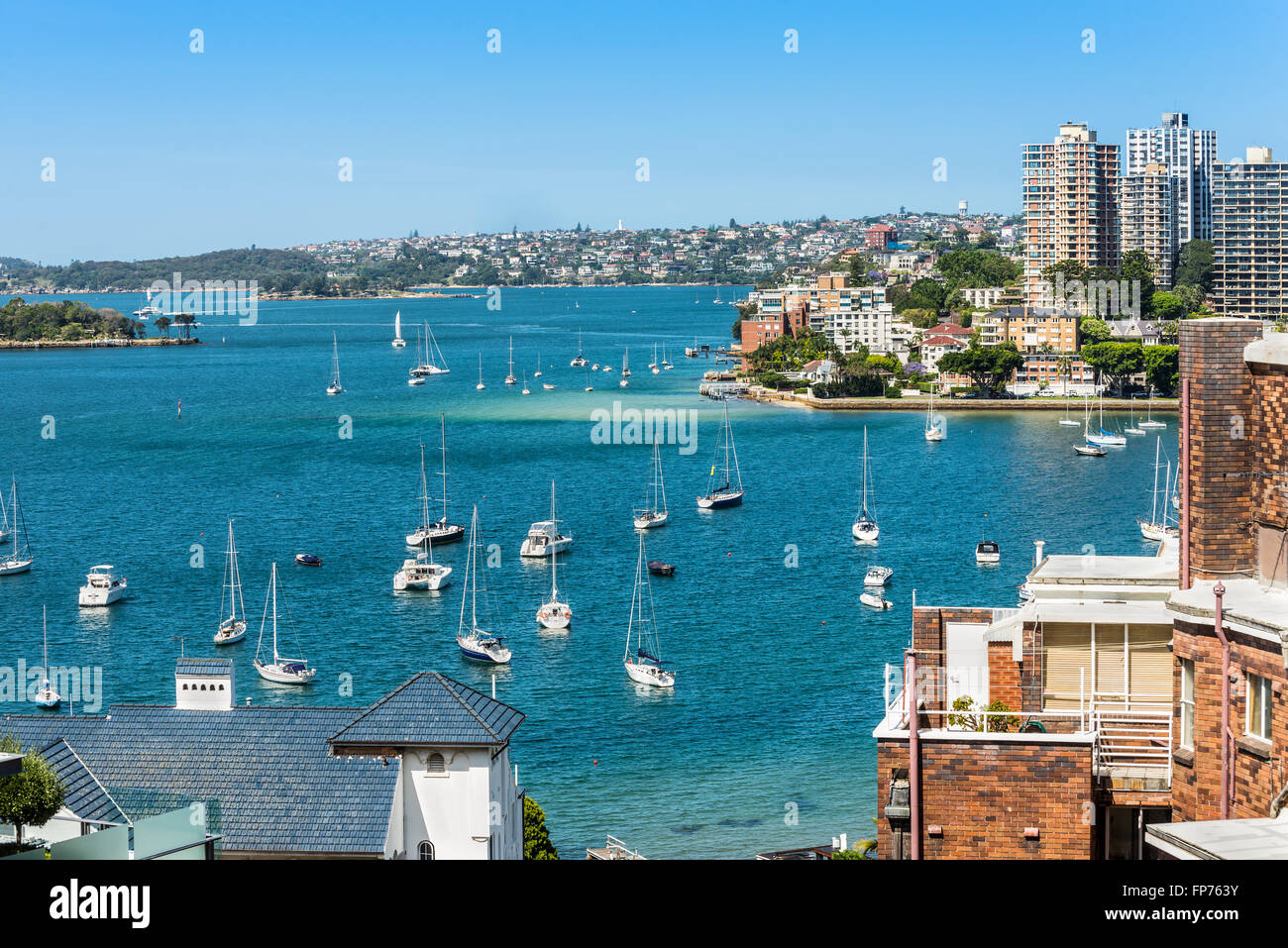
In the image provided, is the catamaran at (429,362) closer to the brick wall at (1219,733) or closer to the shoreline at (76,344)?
the shoreline at (76,344)

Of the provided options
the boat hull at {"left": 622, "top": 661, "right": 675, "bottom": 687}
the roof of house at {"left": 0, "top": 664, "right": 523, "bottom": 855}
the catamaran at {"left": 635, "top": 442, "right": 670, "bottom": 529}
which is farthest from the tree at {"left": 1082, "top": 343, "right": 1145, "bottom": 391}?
the roof of house at {"left": 0, "top": 664, "right": 523, "bottom": 855}

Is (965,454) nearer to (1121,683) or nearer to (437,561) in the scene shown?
(437,561)

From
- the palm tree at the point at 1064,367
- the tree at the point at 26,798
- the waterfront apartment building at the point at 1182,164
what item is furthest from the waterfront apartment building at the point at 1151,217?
the tree at the point at 26,798

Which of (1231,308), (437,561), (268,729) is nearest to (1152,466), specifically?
(437,561)

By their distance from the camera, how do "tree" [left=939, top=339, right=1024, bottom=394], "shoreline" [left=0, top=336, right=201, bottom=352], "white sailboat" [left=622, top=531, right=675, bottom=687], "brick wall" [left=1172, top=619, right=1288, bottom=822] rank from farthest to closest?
"shoreline" [left=0, top=336, right=201, bottom=352] → "tree" [left=939, top=339, right=1024, bottom=394] → "white sailboat" [left=622, top=531, right=675, bottom=687] → "brick wall" [left=1172, top=619, right=1288, bottom=822]

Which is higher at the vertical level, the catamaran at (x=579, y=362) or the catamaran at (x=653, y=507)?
the catamaran at (x=579, y=362)

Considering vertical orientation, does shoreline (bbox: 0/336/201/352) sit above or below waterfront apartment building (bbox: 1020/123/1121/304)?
below

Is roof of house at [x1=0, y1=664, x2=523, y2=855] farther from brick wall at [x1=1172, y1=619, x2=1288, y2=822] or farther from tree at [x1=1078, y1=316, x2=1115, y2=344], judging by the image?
tree at [x1=1078, y1=316, x2=1115, y2=344]
